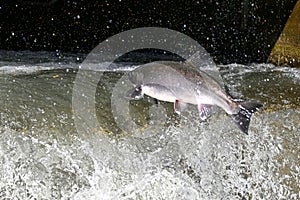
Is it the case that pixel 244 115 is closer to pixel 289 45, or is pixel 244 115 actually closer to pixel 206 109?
pixel 206 109

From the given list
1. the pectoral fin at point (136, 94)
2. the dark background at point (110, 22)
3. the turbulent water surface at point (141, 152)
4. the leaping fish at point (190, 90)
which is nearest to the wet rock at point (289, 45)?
the dark background at point (110, 22)

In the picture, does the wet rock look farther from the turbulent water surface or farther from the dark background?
the turbulent water surface

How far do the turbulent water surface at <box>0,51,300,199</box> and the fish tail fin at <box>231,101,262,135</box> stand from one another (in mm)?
415

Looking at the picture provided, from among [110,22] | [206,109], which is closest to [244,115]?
[206,109]

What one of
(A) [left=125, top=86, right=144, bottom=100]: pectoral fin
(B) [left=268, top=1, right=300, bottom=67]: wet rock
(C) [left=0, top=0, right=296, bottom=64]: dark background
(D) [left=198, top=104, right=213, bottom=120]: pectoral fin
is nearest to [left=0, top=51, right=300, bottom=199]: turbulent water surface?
(A) [left=125, top=86, right=144, bottom=100]: pectoral fin

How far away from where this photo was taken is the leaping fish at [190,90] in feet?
A: 9.65

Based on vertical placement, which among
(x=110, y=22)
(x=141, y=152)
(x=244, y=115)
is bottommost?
(x=110, y=22)

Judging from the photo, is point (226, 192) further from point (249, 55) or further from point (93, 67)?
point (249, 55)

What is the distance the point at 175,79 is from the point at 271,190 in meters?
1.00

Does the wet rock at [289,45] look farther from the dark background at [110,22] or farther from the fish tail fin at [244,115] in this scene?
the fish tail fin at [244,115]

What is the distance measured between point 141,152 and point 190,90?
0.46 meters

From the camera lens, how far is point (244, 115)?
294 cm

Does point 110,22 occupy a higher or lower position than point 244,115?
lower

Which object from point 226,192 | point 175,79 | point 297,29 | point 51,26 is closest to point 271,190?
point 226,192
